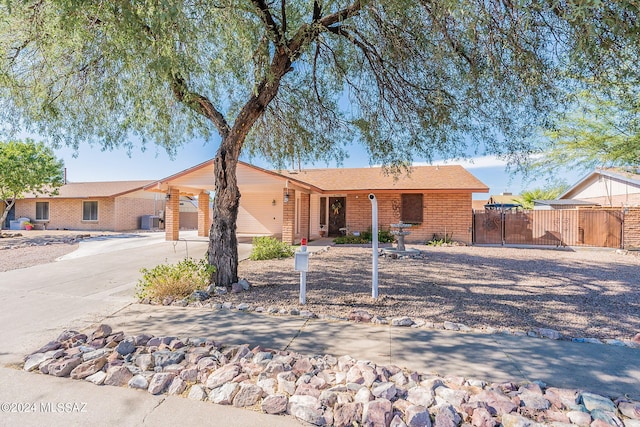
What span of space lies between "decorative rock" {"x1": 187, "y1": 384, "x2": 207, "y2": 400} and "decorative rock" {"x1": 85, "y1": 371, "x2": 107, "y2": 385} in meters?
0.87

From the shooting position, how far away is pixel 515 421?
7.47ft

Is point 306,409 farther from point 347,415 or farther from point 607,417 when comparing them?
point 607,417

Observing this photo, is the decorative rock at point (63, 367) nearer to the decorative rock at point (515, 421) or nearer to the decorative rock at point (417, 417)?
the decorative rock at point (417, 417)

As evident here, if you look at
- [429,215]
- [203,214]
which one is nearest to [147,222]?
[203,214]

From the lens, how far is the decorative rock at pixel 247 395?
2.61 metres

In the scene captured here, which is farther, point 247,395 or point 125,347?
point 125,347

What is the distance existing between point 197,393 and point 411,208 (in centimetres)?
1467

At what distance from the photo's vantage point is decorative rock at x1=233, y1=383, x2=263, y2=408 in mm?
2609

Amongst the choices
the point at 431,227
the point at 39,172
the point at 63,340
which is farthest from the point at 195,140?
the point at 39,172

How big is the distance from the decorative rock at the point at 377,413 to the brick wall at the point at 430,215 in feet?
45.7

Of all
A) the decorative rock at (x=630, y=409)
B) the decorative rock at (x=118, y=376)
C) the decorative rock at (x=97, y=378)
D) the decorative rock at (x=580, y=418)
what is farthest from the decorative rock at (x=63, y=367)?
the decorative rock at (x=630, y=409)

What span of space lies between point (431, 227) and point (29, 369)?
15143mm

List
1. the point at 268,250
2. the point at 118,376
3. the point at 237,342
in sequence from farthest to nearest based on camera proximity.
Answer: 1. the point at 268,250
2. the point at 237,342
3. the point at 118,376

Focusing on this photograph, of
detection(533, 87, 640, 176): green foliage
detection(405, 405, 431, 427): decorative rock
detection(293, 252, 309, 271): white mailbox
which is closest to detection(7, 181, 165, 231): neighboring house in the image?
detection(293, 252, 309, 271): white mailbox
